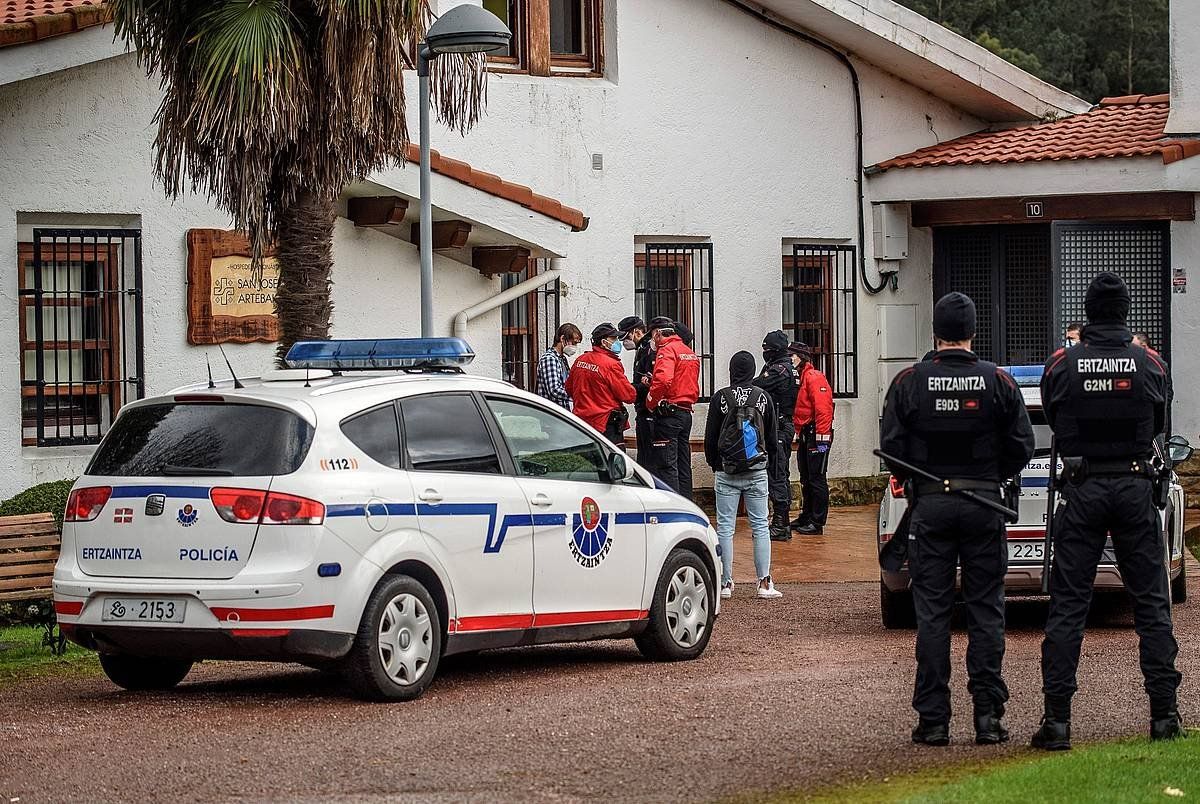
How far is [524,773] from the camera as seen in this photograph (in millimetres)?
7312

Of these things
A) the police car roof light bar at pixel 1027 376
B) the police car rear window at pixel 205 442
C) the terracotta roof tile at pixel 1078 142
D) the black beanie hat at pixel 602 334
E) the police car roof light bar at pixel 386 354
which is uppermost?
the terracotta roof tile at pixel 1078 142

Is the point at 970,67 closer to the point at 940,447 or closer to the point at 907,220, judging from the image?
the point at 907,220

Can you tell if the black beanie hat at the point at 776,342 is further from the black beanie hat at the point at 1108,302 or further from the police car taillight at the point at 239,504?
the police car taillight at the point at 239,504

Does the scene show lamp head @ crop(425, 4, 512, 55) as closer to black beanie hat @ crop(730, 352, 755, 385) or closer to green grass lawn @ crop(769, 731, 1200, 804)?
black beanie hat @ crop(730, 352, 755, 385)

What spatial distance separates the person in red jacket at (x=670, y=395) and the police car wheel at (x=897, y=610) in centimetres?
413

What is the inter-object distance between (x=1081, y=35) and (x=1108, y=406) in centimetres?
3774

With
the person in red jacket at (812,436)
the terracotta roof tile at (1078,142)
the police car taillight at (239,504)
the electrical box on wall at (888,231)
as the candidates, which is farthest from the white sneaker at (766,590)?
the electrical box on wall at (888,231)

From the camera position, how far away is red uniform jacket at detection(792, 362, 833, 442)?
17.3 meters

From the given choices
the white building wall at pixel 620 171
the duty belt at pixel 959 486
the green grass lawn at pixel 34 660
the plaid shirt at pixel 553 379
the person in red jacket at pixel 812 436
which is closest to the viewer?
the duty belt at pixel 959 486

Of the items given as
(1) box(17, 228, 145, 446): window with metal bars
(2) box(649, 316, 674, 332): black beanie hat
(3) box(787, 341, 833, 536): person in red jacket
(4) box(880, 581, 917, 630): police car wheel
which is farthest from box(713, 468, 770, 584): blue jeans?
(1) box(17, 228, 145, 446): window with metal bars

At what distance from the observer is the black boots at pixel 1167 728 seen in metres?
7.76

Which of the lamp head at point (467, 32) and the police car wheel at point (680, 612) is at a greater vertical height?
the lamp head at point (467, 32)

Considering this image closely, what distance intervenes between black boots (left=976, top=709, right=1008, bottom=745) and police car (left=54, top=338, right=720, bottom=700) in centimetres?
259

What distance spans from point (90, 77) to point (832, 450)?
9.14m
